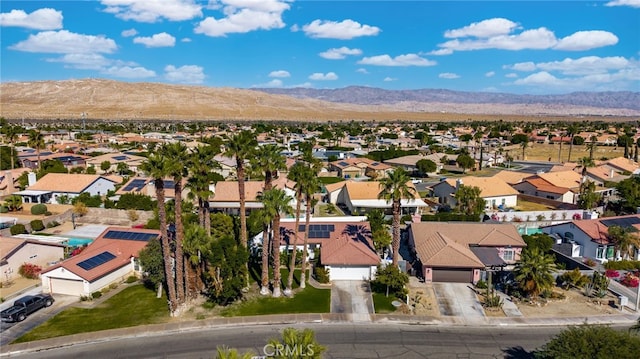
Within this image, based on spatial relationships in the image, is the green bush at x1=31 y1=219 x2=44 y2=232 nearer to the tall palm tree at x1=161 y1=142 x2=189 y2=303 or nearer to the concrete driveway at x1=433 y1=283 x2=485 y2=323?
the tall palm tree at x1=161 y1=142 x2=189 y2=303

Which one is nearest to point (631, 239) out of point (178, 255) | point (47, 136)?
point (178, 255)

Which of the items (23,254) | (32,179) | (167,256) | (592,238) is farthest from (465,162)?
(23,254)

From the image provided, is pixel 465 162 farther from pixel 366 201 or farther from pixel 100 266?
pixel 100 266

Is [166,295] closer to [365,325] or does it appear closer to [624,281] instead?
[365,325]

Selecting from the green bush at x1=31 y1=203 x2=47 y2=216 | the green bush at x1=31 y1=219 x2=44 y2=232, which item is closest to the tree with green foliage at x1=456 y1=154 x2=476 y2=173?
the green bush at x1=31 y1=203 x2=47 y2=216

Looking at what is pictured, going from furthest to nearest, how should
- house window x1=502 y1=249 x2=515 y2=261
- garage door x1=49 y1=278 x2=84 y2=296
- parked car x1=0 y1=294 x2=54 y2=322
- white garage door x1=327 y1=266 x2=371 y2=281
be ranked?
house window x1=502 y1=249 x2=515 y2=261 → white garage door x1=327 y1=266 x2=371 y2=281 → garage door x1=49 y1=278 x2=84 y2=296 → parked car x1=0 y1=294 x2=54 y2=322

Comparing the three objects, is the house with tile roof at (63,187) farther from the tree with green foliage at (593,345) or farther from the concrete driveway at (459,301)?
the tree with green foliage at (593,345)

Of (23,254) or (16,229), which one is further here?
(16,229)
